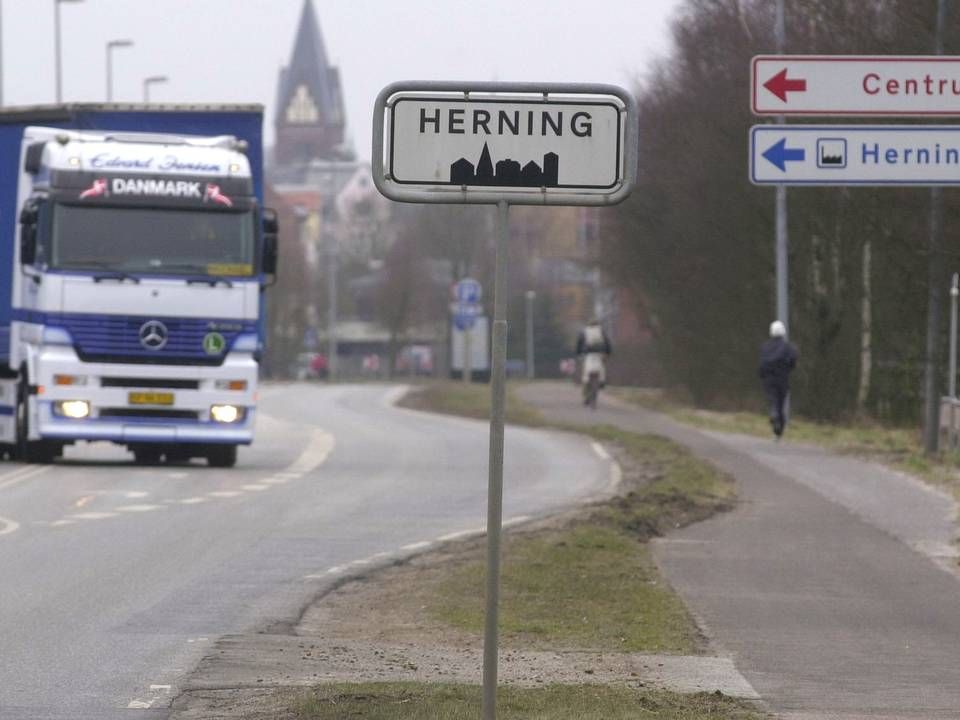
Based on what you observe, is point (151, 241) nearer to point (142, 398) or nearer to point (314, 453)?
point (142, 398)

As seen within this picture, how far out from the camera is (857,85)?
13711 mm

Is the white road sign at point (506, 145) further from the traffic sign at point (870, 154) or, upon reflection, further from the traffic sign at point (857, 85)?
the traffic sign at point (870, 154)

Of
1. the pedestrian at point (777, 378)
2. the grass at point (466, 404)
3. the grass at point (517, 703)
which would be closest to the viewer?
the grass at point (517, 703)

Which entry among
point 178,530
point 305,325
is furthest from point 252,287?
point 305,325

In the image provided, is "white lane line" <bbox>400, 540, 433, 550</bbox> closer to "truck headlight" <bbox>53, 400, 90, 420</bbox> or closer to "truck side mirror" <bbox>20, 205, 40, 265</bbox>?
"truck headlight" <bbox>53, 400, 90, 420</bbox>

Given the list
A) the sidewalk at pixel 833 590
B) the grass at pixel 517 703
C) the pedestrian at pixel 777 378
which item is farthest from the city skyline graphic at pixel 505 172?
the pedestrian at pixel 777 378

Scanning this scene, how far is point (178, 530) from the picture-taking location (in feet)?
54.5

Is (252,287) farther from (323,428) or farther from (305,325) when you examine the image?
(305,325)

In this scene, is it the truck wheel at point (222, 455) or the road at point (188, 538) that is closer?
the road at point (188, 538)

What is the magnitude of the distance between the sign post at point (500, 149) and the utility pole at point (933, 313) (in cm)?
1801

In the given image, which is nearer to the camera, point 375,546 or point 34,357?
point 375,546

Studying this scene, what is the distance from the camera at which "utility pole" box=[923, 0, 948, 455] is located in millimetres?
25875

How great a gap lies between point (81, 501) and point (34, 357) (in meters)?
4.59

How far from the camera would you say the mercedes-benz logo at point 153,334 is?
23.5 m
